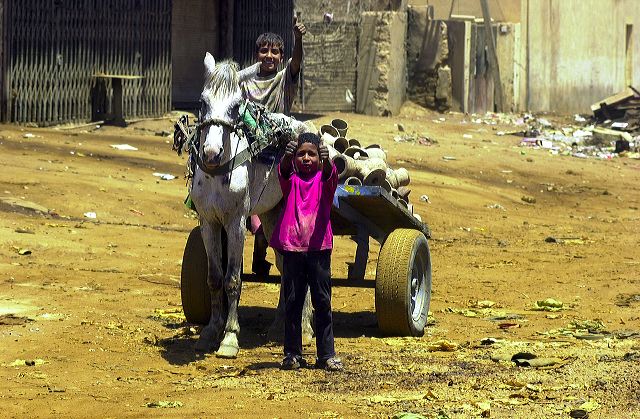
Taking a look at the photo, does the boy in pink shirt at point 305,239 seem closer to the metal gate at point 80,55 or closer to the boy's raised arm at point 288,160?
the boy's raised arm at point 288,160

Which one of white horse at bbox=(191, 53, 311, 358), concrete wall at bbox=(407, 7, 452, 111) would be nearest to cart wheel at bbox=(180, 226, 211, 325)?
white horse at bbox=(191, 53, 311, 358)

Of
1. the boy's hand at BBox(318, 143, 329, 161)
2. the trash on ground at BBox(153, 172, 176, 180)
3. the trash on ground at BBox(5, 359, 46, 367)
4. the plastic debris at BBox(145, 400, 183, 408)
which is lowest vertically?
the trash on ground at BBox(5, 359, 46, 367)

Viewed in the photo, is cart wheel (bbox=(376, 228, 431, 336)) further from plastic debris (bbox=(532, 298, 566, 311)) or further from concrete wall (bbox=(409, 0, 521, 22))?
concrete wall (bbox=(409, 0, 521, 22))

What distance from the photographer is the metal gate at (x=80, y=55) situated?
63.8 ft

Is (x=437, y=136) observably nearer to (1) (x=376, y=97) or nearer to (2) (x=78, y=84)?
(1) (x=376, y=97)

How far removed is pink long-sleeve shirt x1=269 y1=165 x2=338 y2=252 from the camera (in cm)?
752

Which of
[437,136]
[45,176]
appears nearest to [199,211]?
[45,176]

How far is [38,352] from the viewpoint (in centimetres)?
773

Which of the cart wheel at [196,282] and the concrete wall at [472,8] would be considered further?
the concrete wall at [472,8]

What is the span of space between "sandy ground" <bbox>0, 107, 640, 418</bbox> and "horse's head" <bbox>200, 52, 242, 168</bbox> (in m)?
1.28

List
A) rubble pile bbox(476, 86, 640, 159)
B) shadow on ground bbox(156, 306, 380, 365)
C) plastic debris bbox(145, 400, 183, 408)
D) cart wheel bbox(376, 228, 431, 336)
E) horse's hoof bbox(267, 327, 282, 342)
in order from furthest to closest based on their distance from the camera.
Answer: rubble pile bbox(476, 86, 640, 159), horse's hoof bbox(267, 327, 282, 342), cart wheel bbox(376, 228, 431, 336), shadow on ground bbox(156, 306, 380, 365), plastic debris bbox(145, 400, 183, 408)

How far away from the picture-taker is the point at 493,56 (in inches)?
1254

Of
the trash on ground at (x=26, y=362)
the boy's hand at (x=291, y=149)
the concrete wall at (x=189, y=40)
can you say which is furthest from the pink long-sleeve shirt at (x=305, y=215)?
the concrete wall at (x=189, y=40)

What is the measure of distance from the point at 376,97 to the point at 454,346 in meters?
20.2
